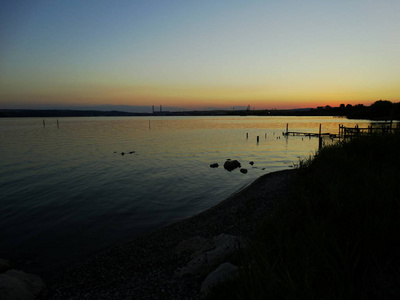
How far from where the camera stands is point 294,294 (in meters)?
3.14

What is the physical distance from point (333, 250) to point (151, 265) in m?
6.42

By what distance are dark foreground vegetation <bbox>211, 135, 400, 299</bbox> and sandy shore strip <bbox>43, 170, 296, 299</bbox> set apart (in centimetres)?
215

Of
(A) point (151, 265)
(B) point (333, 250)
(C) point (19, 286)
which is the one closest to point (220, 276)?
(B) point (333, 250)

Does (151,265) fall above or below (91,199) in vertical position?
above

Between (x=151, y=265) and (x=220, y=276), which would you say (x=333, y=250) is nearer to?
(x=220, y=276)

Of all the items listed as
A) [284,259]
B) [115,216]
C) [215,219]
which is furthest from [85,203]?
[284,259]

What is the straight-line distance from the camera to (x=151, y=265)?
8.37 m

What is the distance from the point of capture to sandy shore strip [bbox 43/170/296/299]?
250 inches

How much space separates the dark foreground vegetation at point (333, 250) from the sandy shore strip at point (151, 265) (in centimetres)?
215

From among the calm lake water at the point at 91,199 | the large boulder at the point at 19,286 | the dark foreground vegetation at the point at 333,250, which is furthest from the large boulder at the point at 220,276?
the calm lake water at the point at 91,199

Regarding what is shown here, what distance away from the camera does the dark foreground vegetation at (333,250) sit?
339cm

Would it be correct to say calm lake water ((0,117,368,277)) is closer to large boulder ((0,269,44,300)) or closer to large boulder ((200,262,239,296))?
large boulder ((0,269,44,300))

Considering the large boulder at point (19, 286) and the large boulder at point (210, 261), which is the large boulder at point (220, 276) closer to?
the large boulder at point (210, 261)

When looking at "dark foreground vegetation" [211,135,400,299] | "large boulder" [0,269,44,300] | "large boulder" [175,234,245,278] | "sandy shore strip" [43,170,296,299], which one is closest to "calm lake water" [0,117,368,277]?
"large boulder" [0,269,44,300]
